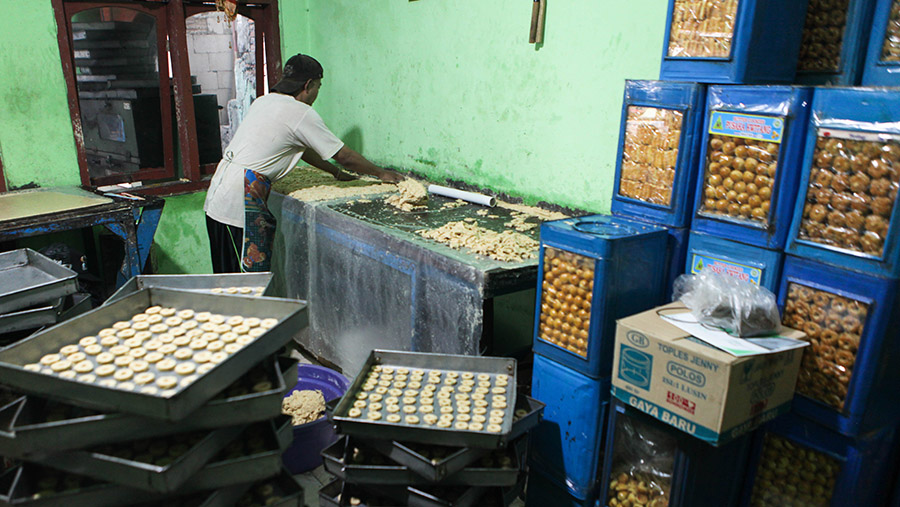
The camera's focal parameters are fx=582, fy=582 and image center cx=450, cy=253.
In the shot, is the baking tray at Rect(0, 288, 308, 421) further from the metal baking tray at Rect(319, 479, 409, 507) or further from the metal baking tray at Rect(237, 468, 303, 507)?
the metal baking tray at Rect(319, 479, 409, 507)

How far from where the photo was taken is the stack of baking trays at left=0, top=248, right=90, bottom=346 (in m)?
2.11

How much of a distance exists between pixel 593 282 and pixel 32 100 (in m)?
3.83

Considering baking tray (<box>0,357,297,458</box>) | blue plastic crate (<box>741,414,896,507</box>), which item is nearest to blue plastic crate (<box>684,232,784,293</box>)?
blue plastic crate (<box>741,414,896,507</box>)

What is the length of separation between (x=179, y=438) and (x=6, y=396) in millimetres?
1038

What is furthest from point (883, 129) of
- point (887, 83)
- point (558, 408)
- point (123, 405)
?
point (123, 405)

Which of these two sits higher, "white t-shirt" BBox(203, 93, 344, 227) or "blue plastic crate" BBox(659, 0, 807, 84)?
"blue plastic crate" BBox(659, 0, 807, 84)

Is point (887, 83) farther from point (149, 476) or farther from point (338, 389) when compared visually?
point (338, 389)

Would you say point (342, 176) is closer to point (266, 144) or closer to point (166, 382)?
point (266, 144)

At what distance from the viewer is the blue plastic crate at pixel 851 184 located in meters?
1.57

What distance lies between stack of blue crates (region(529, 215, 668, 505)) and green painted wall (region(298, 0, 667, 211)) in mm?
892

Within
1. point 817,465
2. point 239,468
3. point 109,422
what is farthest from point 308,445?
point 817,465

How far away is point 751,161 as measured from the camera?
6.02 feet

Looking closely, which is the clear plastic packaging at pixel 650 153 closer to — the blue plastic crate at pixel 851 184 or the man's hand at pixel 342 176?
the blue plastic crate at pixel 851 184

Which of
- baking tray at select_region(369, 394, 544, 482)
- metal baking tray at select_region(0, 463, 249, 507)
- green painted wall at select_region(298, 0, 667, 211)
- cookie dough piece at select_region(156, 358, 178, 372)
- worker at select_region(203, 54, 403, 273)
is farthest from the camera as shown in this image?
worker at select_region(203, 54, 403, 273)
